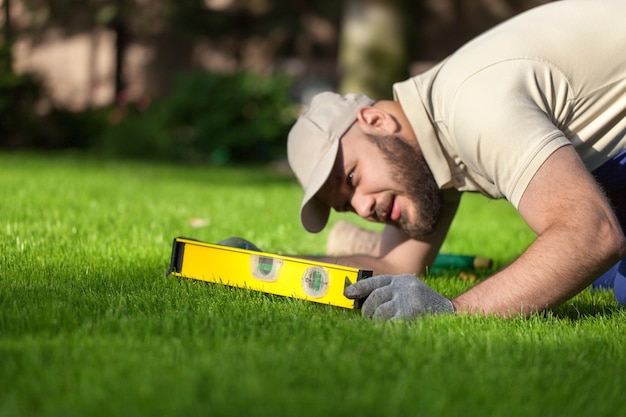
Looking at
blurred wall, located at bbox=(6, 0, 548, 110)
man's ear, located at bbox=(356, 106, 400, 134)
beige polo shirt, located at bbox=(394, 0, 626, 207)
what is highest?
beige polo shirt, located at bbox=(394, 0, 626, 207)

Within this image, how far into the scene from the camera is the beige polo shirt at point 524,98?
287 cm

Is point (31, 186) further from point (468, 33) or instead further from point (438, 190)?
point (468, 33)

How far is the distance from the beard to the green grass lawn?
0.35m

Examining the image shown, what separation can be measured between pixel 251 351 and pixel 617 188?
1.93m

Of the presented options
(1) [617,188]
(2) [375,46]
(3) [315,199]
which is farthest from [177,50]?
(1) [617,188]

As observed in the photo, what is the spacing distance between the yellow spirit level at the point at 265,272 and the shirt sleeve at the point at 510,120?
0.60m

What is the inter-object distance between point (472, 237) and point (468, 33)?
1344 centimetres

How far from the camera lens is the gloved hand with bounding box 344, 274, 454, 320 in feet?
9.18

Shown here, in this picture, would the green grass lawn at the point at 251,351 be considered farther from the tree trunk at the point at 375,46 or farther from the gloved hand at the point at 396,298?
the tree trunk at the point at 375,46

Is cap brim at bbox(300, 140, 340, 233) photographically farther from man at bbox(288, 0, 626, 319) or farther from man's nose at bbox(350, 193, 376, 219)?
man's nose at bbox(350, 193, 376, 219)

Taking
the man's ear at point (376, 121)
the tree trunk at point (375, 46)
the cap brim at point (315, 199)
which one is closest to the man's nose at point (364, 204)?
the cap brim at point (315, 199)

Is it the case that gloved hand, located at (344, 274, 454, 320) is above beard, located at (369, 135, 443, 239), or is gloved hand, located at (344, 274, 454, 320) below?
below

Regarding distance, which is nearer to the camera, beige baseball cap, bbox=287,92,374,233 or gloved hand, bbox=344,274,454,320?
gloved hand, bbox=344,274,454,320

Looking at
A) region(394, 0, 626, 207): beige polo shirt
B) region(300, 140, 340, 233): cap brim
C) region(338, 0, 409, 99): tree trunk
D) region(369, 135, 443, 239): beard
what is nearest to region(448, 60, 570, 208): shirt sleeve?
region(394, 0, 626, 207): beige polo shirt
